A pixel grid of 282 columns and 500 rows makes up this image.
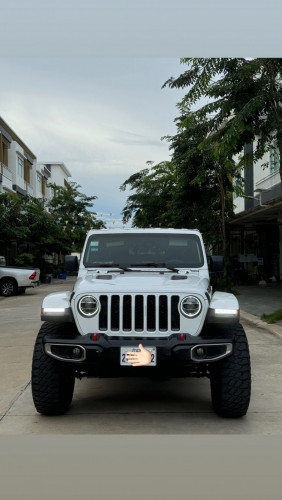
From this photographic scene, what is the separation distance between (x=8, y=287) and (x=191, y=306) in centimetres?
1994

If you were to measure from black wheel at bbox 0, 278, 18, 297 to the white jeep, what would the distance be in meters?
19.2

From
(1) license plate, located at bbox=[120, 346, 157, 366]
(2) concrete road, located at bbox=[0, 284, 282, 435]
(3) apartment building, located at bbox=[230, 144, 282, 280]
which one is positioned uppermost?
(3) apartment building, located at bbox=[230, 144, 282, 280]

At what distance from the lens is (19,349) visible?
9.53 meters

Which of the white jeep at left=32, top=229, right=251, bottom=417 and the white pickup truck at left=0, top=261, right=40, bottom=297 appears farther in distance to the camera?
the white pickup truck at left=0, top=261, right=40, bottom=297

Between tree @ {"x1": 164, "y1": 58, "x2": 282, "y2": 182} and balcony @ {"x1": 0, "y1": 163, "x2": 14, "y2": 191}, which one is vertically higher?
balcony @ {"x1": 0, "y1": 163, "x2": 14, "y2": 191}

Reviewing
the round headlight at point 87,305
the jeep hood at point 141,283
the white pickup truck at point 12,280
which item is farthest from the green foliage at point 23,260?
the round headlight at point 87,305

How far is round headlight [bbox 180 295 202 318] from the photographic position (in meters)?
5.27

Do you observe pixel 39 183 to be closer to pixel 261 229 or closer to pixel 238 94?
pixel 261 229

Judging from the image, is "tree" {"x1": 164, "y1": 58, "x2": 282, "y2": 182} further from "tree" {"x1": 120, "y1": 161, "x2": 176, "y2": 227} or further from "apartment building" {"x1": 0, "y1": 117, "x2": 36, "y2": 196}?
"apartment building" {"x1": 0, "y1": 117, "x2": 36, "y2": 196}

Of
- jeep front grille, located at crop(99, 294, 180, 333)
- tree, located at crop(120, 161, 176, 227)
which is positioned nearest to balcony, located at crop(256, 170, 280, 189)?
tree, located at crop(120, 161, 176, 227)

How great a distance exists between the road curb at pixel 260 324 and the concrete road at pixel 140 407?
2902 millimetres

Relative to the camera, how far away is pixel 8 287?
2433cm

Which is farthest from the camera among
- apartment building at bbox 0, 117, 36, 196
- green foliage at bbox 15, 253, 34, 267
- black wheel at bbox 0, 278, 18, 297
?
apartment building at bbox 0, 117, 36, 196

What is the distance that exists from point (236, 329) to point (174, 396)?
1291mm
